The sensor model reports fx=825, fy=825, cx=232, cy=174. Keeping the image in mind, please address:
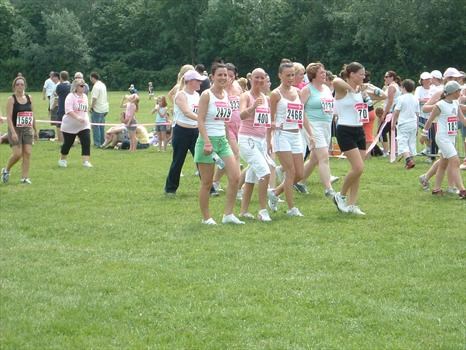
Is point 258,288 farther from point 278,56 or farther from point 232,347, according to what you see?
point 278,56

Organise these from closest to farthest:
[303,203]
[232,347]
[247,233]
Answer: [232,347] < [247,233] < [303,203]

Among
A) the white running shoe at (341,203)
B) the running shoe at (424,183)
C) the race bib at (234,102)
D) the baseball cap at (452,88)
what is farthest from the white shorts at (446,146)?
the race bib at (234,102)

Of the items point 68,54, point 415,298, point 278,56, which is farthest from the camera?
point 68,54

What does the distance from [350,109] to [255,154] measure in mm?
1455

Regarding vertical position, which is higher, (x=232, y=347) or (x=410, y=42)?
(x=410, y=42)

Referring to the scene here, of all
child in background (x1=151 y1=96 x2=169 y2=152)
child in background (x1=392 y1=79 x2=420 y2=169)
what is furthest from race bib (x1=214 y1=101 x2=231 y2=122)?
child in background (x1=151 y1=96 x2=169 y2=152)

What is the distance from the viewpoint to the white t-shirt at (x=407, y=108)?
54.3 ft

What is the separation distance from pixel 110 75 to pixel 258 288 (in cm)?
7265

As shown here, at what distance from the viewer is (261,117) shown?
10320mm

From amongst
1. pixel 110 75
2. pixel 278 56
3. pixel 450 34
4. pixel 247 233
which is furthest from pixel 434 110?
pixel 110 75

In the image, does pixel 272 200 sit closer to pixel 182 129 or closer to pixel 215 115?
pixel 215 115

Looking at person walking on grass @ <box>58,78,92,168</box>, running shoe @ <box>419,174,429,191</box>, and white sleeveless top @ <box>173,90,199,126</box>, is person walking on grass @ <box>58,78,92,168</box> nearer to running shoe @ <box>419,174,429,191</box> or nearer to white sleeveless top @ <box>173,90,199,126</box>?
Result: white sleeveless top @ <box>173,90,199,126</box>

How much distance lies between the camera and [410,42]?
5922 cm

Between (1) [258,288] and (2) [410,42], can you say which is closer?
(1) [258,288]
